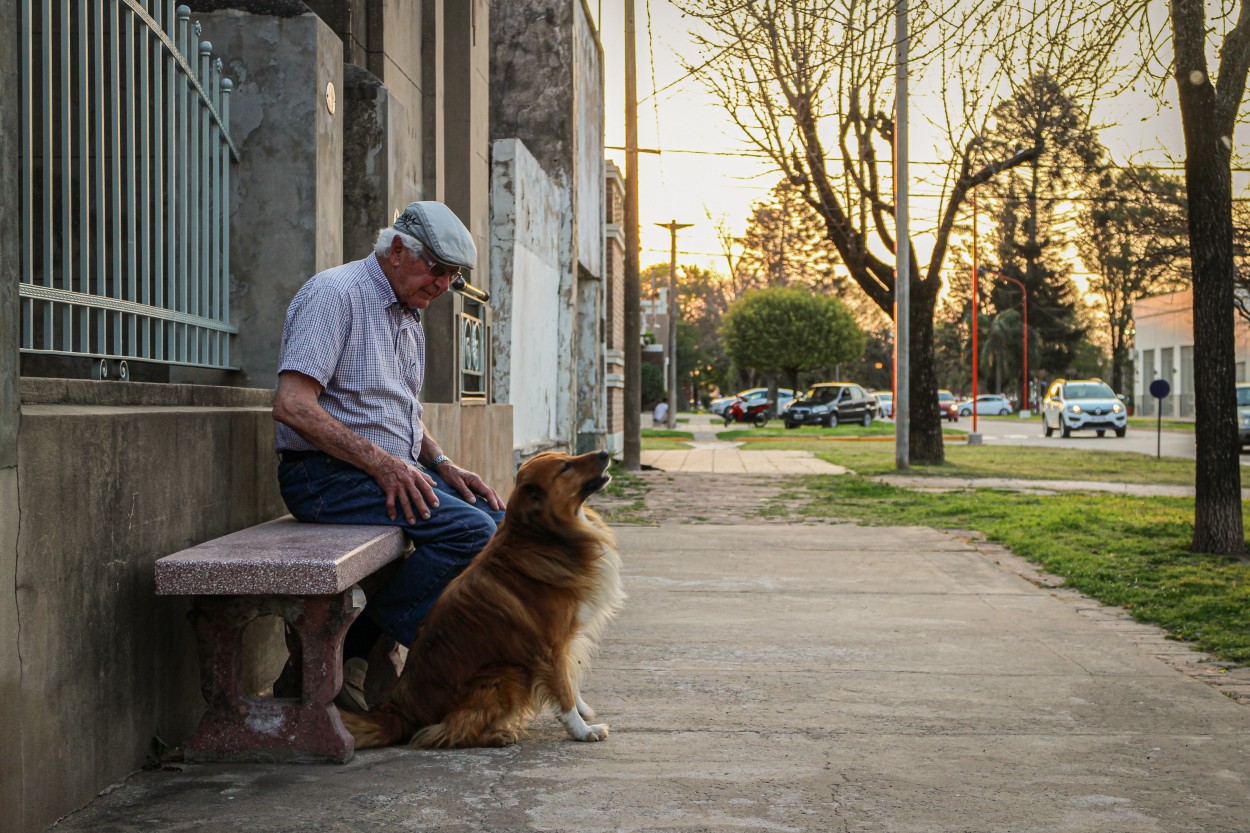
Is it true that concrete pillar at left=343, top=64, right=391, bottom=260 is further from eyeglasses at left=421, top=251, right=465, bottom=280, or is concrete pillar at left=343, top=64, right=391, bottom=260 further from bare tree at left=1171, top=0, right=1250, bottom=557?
bare tree at left=1171, top=0, right=1250, bottom=557

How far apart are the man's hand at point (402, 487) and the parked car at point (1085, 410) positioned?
→ 34.2 meters

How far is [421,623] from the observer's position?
14.0 feet

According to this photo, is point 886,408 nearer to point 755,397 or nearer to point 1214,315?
point 755,397

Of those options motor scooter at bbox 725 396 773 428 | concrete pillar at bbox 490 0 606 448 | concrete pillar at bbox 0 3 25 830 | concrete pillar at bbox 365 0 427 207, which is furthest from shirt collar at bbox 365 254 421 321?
motor scooter at bbox 725 396 773 428

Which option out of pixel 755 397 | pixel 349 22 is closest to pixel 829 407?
pixel 755 397

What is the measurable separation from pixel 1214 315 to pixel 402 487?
732cm

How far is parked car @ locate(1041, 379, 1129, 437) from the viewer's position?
35844mm

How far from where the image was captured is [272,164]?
5.51 m

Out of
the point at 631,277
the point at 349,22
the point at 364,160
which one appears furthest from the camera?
the point at 631,277

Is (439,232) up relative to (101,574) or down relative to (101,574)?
up

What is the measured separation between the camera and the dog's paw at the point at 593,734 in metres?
4.26

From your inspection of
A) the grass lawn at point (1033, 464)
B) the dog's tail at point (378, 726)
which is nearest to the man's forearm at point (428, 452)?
the dog's tail at point (378, 726)

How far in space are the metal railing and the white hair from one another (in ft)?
2.64

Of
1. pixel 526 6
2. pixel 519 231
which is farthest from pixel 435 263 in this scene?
pixel 526 6
